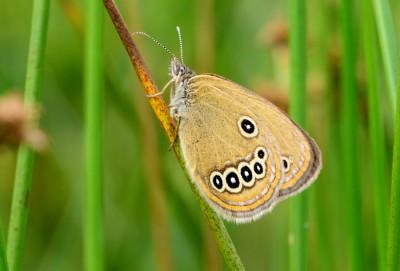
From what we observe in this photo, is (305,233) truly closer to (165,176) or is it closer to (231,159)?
(231,159)

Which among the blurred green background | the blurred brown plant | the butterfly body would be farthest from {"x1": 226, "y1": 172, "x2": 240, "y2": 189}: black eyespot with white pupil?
the blurred green background

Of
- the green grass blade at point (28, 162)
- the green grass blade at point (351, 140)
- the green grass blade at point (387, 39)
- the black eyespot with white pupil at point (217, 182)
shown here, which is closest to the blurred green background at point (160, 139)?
the green grass blade at point (351, 140)

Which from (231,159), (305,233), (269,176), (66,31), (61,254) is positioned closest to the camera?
(305,233)

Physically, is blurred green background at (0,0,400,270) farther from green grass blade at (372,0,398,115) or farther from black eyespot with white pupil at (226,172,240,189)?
green grass blade at (372,0,398,115)

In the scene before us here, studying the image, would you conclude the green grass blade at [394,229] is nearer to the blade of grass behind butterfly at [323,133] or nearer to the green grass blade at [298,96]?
the green grass blade at [298,96]

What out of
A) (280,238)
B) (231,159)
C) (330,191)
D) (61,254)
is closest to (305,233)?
(231,159)

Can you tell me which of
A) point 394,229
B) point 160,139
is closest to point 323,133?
point 160,139
